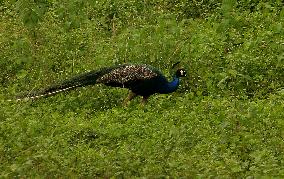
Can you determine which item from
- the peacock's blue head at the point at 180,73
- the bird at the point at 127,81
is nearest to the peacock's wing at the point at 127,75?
the bird at the point at 127,81

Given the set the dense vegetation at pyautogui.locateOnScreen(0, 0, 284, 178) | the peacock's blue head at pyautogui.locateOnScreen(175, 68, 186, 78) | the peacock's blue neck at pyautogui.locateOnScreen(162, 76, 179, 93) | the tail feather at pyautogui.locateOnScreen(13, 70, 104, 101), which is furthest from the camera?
the peacock's blue head at pyautogui.locateOnScreen(175, 68, 186, 78)

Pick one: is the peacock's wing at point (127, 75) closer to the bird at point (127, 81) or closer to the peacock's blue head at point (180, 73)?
the bird at point (127, 81)

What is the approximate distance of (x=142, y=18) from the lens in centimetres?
1344

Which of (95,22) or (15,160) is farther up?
(95,22)

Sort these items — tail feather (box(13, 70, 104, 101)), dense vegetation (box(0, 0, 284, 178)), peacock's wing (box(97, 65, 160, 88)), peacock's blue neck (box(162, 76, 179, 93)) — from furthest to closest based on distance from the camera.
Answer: peacock's blue neck (box(162, 76, 179, 93)) → peacock's wing (box(97, 65, 160, 88)) → tail feather (box(13, 70, 104, 101)) → dense vegetation (box(0, 0, 284, 178))

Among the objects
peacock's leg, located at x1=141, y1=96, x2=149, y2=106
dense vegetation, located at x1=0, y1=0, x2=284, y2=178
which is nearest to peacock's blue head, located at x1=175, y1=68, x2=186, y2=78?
dense vegetation, located at x1=0, y1=0, x2=284, y2=178

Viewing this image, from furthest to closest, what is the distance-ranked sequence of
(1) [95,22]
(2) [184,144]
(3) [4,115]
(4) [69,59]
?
(1) [95,22] → (4) [69,59] → (3) [4,115] → (2) [184,144]

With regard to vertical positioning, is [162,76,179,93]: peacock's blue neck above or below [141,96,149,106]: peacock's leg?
above

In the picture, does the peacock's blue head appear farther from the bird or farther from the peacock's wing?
the peacock's wing

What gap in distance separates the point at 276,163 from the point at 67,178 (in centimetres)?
243

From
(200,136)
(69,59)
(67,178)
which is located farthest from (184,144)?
(69,59)

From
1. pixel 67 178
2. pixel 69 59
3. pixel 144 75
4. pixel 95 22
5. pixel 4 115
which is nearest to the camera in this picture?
pixel 67 178

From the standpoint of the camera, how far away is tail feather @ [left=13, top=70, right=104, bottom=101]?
10797 mm

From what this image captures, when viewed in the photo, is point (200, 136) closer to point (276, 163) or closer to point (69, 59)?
point (276, 163)
